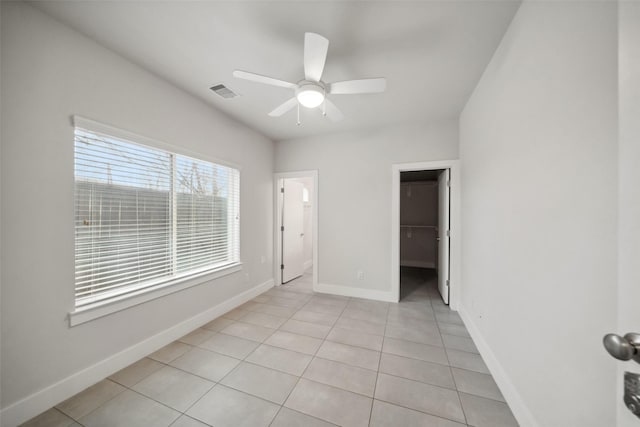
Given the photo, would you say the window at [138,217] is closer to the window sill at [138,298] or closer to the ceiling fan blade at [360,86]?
the window sill at [138,298]

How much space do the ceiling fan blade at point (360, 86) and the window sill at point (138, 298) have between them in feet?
8.08

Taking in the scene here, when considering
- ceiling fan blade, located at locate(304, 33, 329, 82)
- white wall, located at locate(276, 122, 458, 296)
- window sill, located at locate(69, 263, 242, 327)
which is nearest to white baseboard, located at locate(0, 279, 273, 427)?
window sill, located at locate(69, 263, 242, 327)

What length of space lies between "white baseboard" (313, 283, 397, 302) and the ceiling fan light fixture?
2826mm

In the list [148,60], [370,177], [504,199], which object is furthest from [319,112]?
[504,199]

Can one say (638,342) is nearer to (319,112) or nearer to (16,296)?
(16,296)

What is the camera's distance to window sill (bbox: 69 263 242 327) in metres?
1.63

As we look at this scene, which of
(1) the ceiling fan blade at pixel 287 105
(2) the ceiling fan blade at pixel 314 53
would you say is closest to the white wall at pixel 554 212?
(2) the ceiling fan blade at pixel 314 53

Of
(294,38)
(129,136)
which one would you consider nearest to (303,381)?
(129,136)

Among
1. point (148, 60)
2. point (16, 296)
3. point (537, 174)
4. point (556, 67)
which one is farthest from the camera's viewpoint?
point (148, 60)

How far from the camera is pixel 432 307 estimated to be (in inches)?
123

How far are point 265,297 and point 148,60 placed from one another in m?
3.20

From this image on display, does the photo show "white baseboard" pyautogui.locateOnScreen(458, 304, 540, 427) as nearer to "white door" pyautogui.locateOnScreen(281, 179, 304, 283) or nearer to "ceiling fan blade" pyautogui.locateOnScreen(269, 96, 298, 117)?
"ceiling fan blade" pyautogui.locateOnScreen(269, 96, 298, 117)

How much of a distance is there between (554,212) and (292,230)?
3.74 metres

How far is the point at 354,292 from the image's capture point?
356 cm
